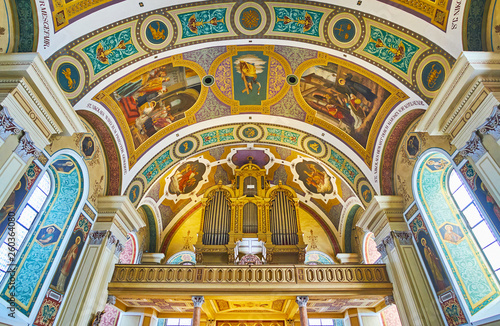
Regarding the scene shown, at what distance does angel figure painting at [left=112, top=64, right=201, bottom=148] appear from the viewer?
31.8 ft

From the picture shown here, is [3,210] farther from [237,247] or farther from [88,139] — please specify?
[237,247]

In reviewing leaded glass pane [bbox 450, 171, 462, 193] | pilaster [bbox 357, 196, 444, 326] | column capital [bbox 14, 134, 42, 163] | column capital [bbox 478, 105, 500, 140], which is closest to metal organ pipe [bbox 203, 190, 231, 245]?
pilaster [bbox 357, 196, 444, 326]

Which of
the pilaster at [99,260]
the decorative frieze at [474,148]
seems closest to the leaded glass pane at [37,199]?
the pilaster at [99,260]

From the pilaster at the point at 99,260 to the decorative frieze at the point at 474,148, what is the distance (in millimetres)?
9417

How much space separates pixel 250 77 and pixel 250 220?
243 inches

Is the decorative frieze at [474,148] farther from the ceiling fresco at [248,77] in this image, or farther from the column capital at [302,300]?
the column capital at [302,300]

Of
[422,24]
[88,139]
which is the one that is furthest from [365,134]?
[88,139]

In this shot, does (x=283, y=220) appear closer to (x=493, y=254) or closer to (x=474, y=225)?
(x=474, y=225)

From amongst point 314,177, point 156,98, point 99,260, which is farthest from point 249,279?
point 156,98

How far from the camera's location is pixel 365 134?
10.7 metres

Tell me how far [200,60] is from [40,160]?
17.9 ft

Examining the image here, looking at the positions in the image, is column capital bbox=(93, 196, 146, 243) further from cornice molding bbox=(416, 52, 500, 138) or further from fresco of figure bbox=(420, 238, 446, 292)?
fresco of figure bbox=(420, 238, 446, 292)

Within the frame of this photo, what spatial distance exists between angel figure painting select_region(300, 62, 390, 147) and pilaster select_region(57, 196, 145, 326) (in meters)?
7.45

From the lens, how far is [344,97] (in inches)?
411
